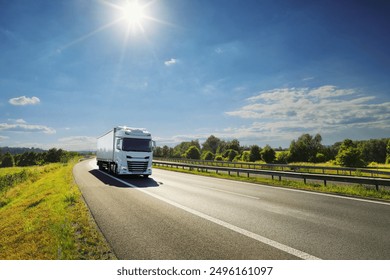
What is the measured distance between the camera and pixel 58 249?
4816 millimetres

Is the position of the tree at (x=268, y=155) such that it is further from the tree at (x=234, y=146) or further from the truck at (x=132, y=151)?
the truck at (x=132, y=151)

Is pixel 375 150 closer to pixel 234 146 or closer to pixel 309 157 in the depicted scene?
pixel 309 157

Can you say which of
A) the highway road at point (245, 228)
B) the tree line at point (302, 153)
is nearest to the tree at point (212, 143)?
the tree line at point (302, 153)

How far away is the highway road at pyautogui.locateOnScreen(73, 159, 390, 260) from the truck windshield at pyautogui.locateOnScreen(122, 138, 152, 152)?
25.8 ft

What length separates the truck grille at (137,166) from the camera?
1719 centimetres

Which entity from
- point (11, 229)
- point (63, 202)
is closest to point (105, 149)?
point (63, 202)

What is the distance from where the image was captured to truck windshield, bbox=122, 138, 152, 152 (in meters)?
17.3

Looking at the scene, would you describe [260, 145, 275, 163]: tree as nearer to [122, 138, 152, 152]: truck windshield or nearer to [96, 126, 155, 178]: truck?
Answer: [96, 126, 155, 178]: truck

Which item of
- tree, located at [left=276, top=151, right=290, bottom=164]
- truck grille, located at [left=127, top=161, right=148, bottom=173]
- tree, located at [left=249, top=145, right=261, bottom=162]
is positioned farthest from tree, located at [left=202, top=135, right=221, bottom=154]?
truck grille, located at [left=127, top=161, right=148, bottom=173]

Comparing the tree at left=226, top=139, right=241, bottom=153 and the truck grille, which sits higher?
the tree at left=226, top=139, right=241, bottom=153

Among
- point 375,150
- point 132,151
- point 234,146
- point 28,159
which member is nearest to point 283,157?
point 234,146
